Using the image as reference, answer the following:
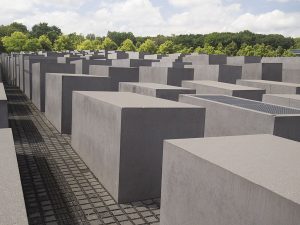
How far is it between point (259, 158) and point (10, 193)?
320 centimetres

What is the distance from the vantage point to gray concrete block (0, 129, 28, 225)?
136 inches

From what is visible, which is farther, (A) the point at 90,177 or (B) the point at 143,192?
(A) the point at 90,177

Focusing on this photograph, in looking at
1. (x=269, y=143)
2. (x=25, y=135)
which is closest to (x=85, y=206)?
(x=269, y=143)

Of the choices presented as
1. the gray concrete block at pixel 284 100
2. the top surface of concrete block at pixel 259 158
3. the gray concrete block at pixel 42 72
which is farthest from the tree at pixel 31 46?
the top surface of concrete block at pixel 259 158

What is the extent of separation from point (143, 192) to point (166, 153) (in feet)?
7.44

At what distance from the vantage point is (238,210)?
4031mm

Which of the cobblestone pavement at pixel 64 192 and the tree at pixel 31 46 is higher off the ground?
the tree at pixel 31 46

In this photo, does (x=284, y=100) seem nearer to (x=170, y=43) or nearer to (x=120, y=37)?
(x=170, y=43)

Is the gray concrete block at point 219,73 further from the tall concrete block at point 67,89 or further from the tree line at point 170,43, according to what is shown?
the tree line at point 170,43

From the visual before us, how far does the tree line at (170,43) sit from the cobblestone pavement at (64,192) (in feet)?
175

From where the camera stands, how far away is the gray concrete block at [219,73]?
643 inches

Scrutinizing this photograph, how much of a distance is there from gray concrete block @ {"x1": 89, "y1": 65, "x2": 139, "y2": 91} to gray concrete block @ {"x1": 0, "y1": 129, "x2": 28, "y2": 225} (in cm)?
1015

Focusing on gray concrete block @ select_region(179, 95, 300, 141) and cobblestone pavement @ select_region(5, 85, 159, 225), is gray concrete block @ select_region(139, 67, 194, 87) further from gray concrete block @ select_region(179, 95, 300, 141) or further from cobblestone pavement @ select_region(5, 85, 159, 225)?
cobblestone pavement @ select_region(5, 85, 159, 225)

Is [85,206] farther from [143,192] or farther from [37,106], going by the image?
[37,106]
